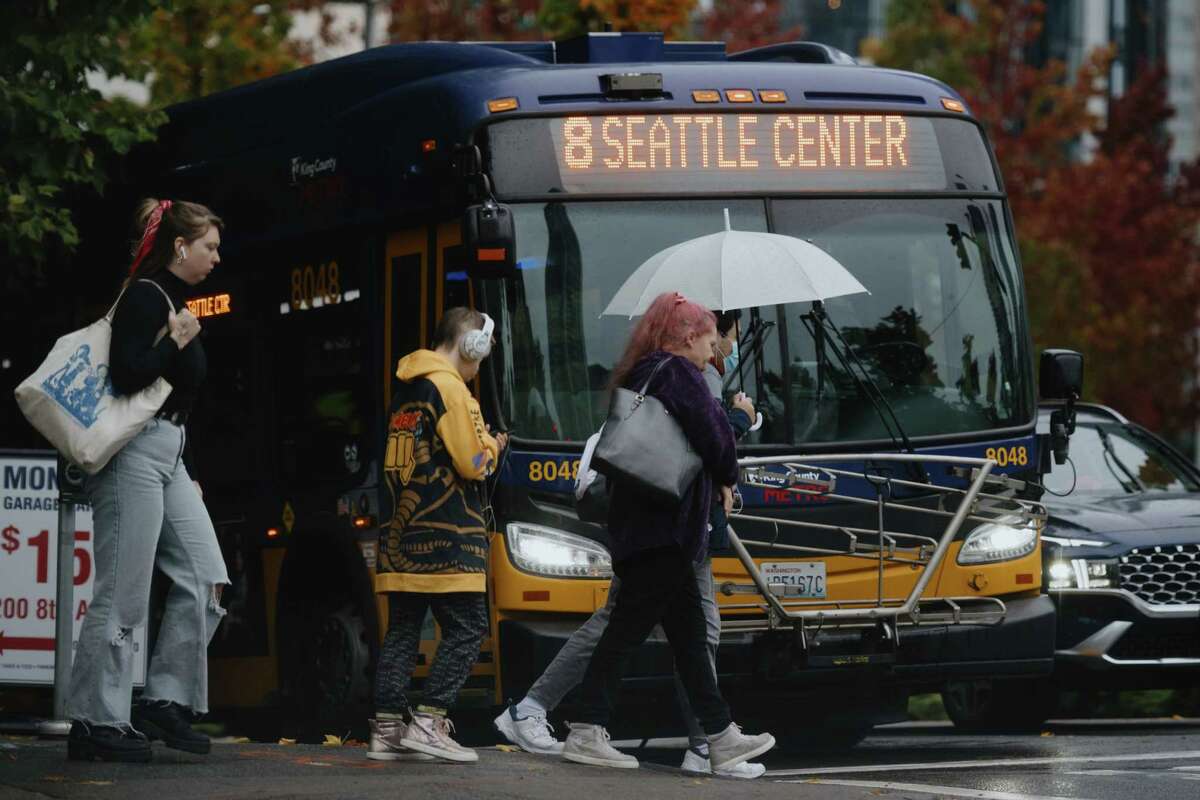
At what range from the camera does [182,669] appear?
27.7ft

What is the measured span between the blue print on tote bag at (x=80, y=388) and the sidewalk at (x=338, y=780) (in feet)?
3.85

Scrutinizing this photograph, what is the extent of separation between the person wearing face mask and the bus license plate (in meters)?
2.79

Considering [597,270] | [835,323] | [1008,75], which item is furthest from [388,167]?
[1008,75]

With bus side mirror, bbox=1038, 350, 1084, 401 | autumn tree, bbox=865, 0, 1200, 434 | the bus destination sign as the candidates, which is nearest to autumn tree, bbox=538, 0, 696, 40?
the bus destination sign

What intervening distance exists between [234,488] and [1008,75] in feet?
73.6

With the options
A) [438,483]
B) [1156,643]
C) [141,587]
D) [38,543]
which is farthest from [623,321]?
[1156,643]

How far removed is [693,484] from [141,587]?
6.41ft

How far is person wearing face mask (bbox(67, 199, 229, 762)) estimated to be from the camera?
830 cm

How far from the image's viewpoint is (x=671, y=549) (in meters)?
8.85

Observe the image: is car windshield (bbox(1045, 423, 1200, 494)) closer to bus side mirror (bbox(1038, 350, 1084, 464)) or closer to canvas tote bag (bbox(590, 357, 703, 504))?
bus side mirror (bbox(1038, 350, 1084, 464))

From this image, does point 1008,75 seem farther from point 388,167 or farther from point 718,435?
point 718,435

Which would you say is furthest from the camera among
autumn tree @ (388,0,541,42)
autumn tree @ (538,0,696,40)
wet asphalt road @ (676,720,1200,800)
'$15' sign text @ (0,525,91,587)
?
autumn tree @ (388,0,541,42)

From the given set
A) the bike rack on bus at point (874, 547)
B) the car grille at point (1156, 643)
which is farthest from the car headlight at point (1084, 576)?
the bike rack on bus at point (874, 547)

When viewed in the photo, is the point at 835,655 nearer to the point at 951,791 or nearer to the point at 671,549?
the point at 951,791
